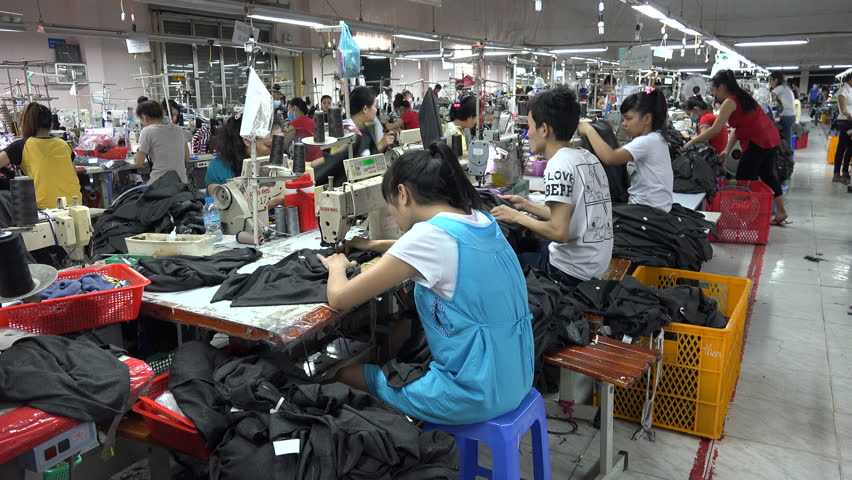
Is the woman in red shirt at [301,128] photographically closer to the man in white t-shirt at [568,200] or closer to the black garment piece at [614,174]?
the man in white t-shirt at [568,200]

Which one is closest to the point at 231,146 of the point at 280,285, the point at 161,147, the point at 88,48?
the point at 161,147

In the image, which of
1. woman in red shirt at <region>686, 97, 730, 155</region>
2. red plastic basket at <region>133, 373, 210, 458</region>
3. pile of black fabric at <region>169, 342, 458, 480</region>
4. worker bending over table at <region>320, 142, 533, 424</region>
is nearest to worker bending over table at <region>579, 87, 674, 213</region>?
worker bending over table at <region>320, 142, 533, 424</region>

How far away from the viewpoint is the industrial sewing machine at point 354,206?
2.51 meters

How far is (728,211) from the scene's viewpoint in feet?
20.1

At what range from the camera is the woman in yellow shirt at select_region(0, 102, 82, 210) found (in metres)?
4.62

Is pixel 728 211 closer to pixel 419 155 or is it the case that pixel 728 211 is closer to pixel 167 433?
pixel 419 155

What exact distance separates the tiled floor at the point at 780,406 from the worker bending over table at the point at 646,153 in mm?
1099

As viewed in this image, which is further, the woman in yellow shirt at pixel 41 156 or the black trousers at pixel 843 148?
the black trousers at pixel 843 148

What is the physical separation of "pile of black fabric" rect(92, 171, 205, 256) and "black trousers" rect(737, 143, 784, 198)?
5.29 m

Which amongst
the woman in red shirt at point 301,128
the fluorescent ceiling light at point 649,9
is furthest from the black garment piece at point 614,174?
the fluorescent ceiling light at point 649,9

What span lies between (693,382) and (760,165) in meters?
4.27

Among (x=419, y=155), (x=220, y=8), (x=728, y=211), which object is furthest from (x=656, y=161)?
(x=220, y=8)

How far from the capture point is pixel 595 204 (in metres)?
2.94

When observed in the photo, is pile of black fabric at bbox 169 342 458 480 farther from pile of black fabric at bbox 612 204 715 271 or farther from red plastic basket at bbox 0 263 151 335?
pile of black fabric at bbox 612 204 715 271
